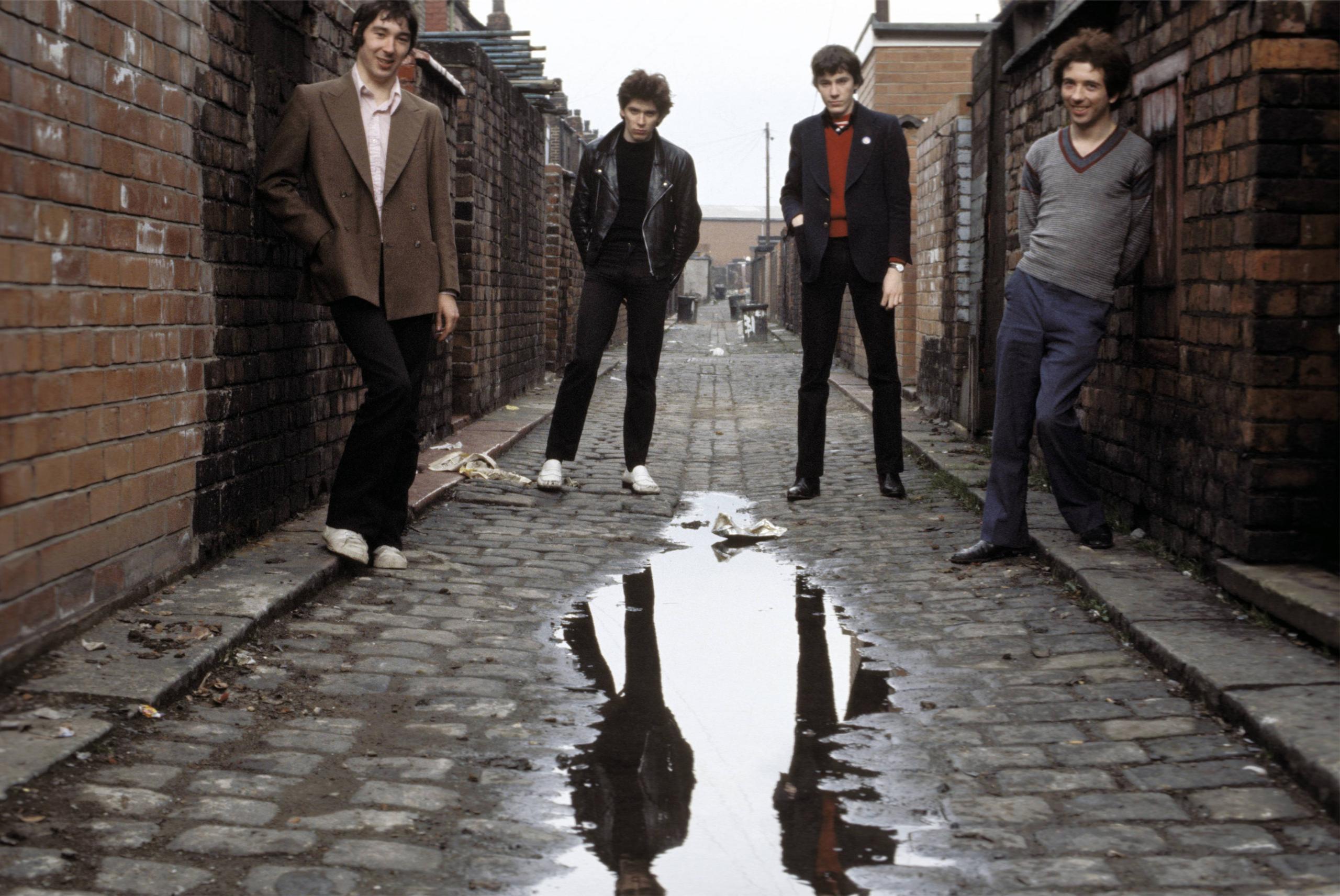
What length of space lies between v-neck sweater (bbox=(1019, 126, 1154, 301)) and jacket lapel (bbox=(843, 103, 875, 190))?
163cm

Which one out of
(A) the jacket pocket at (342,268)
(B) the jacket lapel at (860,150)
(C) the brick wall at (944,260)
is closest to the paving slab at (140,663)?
(A) the jacket pocket at (342,268)

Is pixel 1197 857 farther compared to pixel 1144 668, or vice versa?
pixel 1144 668

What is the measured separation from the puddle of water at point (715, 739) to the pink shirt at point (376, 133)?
167cm

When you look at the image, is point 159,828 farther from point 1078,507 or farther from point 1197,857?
point 1078,507

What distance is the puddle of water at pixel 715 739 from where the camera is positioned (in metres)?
2.61

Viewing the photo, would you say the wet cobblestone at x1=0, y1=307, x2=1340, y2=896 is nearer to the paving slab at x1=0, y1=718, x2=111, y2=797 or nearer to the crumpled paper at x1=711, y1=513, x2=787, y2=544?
the paving slab at x1=0, y1=718, x2=111, y2=797

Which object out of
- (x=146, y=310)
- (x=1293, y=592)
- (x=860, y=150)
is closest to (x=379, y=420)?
(x=146, y=310)

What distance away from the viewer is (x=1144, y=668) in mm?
3912

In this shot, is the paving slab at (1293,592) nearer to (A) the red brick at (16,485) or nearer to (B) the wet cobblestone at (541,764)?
(B) the wet cobblestone at (541,764)

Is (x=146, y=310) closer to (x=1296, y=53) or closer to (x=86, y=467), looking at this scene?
(x=86, y=467)

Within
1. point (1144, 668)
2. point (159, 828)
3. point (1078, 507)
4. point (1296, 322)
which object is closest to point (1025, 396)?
point (1078, 507)

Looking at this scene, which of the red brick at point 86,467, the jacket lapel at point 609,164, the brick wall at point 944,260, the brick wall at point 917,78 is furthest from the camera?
the brick wall at point 917,78

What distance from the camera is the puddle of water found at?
261cm

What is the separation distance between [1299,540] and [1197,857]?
198cm
